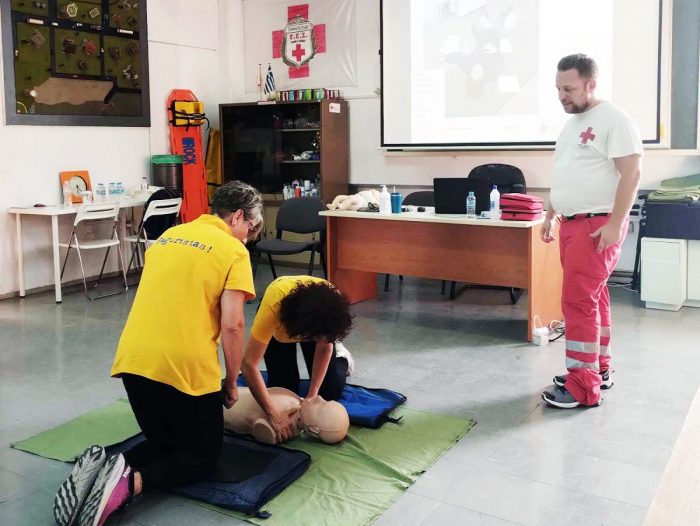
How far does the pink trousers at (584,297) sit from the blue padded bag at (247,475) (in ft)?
4.47

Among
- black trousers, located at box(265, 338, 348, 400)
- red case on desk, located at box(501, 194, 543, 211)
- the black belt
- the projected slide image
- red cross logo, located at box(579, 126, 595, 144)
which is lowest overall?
black trousers, located at box(265, 338, 348, 400)

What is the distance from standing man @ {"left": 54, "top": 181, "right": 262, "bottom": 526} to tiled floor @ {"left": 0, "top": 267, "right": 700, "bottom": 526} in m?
0.16

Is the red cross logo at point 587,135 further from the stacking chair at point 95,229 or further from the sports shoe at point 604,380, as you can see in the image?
the stacking chair at point 95,229

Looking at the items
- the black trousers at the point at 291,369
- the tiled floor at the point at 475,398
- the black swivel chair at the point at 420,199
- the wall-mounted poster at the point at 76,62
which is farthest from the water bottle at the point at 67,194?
the black trousers at the point at 291,369

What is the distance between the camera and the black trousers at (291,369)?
10.5 ft

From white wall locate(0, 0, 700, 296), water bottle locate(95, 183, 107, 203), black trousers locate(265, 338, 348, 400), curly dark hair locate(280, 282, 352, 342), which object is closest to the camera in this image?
curly dark hair locate(280, 282, 352, 342)

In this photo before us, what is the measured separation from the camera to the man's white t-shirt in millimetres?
3107

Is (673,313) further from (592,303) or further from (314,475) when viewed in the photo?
(314,475)

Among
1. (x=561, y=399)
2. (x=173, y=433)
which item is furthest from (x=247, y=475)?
(x=561, y=399)

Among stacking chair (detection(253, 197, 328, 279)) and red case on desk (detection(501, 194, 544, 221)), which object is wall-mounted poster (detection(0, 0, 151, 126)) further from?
red case on desk (detection(501, 194, 544, 221))

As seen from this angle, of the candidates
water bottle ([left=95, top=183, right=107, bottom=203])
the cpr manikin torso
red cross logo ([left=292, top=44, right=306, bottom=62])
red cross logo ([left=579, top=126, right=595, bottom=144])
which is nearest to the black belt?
red cross logo ([left=579, top=126, right=595, bottom=144])

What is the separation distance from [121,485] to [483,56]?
4884 millimetres

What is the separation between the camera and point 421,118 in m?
6.49

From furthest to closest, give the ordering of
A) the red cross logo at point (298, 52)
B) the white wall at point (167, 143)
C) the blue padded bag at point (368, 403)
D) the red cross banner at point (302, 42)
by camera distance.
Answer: the red cross logo at point (298, 52), the red cross banner at point (302, 42), the white wall at point (167, 143), the blue padded bag at point (368, 403)
